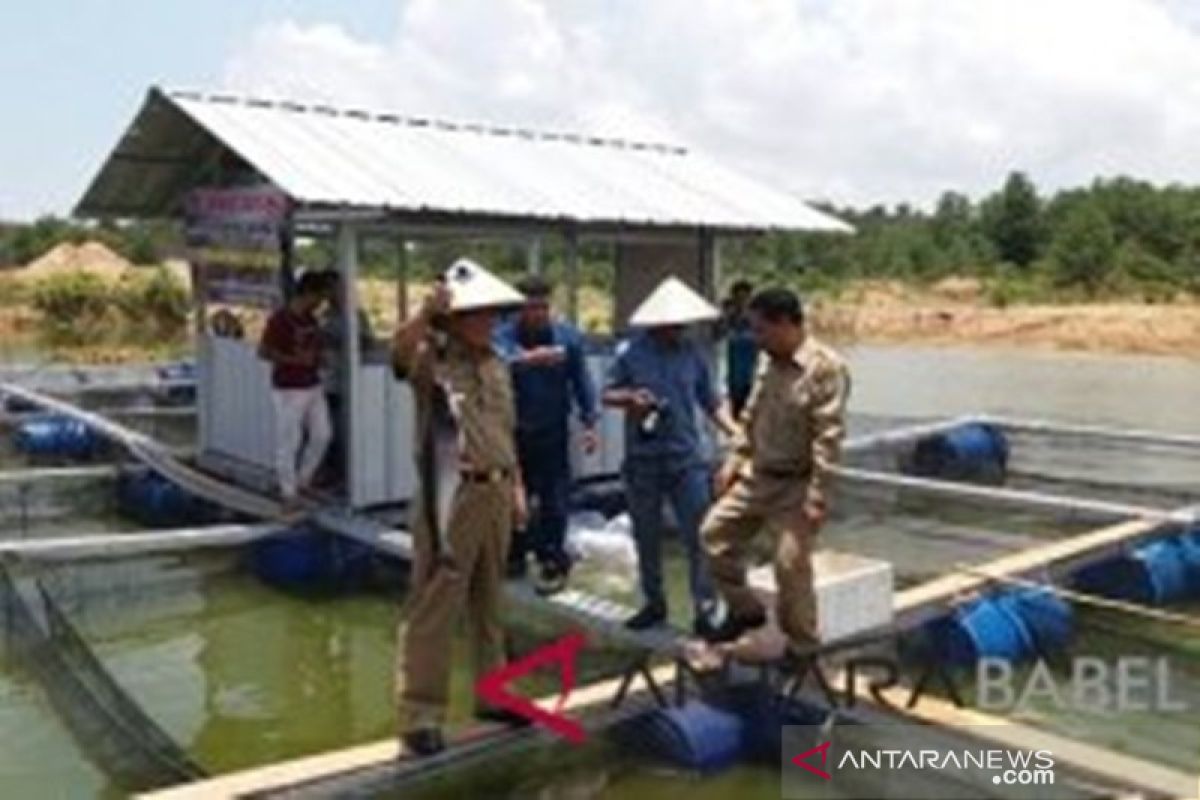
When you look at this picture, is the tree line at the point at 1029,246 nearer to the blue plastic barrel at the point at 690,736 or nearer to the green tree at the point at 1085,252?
the green tree at the point at 1085,252

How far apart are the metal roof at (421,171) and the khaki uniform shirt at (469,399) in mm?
3513

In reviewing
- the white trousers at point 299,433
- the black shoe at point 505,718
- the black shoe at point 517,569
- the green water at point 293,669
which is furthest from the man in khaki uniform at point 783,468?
the white trousers at point 299,433

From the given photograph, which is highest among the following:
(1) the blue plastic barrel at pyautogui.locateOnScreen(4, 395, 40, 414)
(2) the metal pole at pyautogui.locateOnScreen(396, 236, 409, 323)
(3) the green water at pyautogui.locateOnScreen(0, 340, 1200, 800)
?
(2) the metal pole at pyautogui.locateOnScreen(396, 236, 409, 323)

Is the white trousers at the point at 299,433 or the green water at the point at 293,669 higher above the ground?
the white trousers at the point at 299,433

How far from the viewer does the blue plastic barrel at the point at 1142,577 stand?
9102mm

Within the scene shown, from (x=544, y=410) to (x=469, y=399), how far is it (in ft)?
8.27

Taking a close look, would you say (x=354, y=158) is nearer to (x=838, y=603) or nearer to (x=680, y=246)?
(x=680, y=246)

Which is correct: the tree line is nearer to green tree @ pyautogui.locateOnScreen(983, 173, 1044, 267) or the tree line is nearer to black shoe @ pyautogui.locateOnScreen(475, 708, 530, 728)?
green tree @ pyautogui.locateOnScreen(983, 173, 1044, 267)

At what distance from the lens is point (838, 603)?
6.73 m

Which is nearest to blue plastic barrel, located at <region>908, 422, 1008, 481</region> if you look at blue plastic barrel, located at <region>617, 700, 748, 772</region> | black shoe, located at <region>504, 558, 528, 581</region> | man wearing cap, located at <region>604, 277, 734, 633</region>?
black shoe, located at <region>504, 558, 528, 581</region>

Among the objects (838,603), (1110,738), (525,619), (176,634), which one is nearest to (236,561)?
(176,634)

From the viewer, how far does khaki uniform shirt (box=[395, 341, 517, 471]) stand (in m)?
5.63

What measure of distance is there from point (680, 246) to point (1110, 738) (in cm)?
597

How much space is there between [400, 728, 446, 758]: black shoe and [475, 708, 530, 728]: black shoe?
0.34m
